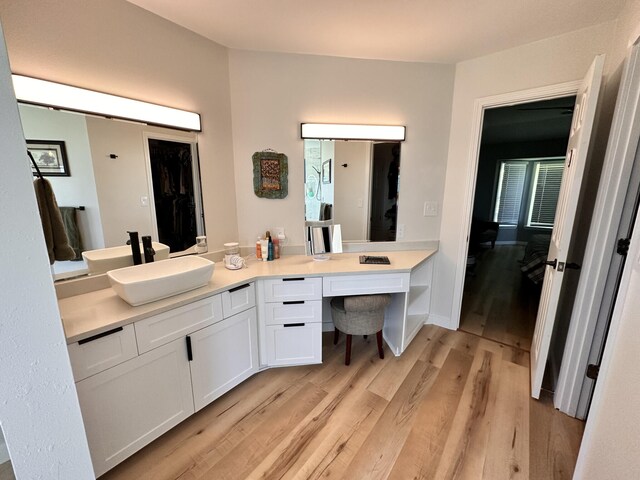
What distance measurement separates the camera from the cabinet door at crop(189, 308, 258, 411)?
5.12ft

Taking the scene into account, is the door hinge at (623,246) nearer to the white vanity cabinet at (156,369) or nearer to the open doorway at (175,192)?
the white vanity cabinet at (156,369)

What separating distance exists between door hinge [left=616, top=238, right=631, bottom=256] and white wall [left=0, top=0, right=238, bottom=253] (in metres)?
2.40

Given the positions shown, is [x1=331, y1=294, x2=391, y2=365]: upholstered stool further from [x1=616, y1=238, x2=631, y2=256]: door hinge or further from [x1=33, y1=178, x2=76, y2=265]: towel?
[x1=33, y1=178, x2=76, y2=265]: towel

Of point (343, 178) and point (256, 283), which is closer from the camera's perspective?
point (256, 283)

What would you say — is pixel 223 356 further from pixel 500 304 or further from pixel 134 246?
pixel 500 304

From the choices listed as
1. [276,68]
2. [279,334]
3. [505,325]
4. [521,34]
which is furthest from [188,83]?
[505,325]

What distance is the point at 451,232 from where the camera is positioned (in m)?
2.52

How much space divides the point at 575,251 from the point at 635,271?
1.15 metres

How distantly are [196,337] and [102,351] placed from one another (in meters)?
0.43

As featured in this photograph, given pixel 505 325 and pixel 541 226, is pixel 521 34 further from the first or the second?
pixel 541 226

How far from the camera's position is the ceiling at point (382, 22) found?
1.55 m

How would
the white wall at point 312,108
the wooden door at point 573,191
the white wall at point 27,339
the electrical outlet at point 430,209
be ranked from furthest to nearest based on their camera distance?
the electrical outlet at point 430,209 < the white wall at point 312,108 < the wooden door at point 573,191 < the white wall at point 27,339

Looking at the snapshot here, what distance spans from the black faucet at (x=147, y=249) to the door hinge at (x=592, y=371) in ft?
8.64

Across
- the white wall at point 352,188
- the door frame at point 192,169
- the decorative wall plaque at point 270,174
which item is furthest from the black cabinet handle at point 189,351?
the white wall at point 352,188
